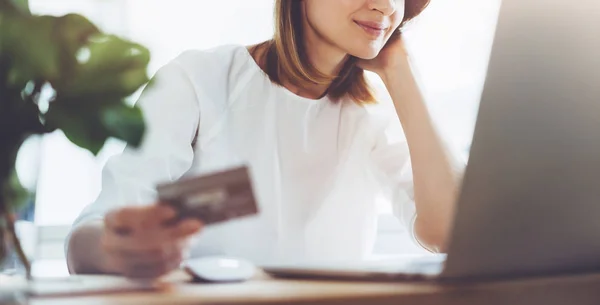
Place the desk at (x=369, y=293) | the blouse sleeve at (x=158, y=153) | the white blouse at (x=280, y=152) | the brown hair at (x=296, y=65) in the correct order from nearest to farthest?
the desk at (x=369, y=293), the blouse sleeve at (x=158, y=153), the white blouse at (x=280, y=152), the brown hair at (x=296, y=65)

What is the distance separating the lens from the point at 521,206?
0.56 m

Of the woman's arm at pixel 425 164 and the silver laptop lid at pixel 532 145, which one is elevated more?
→ the silver laptop lid at pixel 532 145

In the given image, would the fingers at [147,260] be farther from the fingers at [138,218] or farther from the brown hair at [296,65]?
the brown hair at [296,65]

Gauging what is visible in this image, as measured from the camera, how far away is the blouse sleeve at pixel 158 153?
91cm

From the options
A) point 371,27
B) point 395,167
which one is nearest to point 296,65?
point 371,27

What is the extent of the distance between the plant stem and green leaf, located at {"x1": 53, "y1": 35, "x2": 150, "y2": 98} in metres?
0.12

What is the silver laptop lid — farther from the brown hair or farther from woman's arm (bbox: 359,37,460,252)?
the brown hair

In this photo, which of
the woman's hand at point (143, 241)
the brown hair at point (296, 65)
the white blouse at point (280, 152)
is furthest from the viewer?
the brown hair at point (296, 65)

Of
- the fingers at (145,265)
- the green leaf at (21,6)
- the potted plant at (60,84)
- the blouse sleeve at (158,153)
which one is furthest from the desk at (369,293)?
the blouse sleeve at (158,153)

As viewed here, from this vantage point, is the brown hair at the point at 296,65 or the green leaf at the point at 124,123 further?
the brown hair at the point at 296,65

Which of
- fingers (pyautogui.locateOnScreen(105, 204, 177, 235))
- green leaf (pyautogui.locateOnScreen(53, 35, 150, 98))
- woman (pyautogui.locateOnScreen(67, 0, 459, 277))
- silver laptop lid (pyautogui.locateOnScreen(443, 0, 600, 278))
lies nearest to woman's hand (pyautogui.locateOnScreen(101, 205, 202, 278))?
fingers (pyautogui.locateOnScreen(105, 204, 177, 235))

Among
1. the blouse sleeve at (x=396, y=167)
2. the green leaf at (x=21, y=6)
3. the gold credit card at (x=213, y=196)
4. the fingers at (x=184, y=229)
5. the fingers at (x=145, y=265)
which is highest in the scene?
the green leaf at (x=21, y=6)

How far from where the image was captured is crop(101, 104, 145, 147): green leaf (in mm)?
501

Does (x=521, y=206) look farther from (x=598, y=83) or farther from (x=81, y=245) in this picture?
(x=81, y=245)
